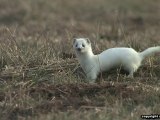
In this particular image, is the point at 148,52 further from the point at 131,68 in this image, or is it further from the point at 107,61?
the point at 107,61

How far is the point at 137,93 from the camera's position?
6.58m

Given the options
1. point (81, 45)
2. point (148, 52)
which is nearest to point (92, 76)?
point (81, 45)

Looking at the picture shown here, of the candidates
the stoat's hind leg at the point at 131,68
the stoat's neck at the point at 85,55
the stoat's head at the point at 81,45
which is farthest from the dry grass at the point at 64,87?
the stoat's head at the point at 81,45

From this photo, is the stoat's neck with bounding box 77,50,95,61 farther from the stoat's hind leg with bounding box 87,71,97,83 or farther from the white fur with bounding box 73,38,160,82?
the stoat's hind leg with bounding box 87,71,97,83

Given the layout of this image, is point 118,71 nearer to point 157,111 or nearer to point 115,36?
point 157,111

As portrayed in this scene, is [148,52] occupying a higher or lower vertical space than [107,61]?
higher

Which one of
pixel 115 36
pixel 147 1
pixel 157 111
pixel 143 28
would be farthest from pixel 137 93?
pixel 147 1

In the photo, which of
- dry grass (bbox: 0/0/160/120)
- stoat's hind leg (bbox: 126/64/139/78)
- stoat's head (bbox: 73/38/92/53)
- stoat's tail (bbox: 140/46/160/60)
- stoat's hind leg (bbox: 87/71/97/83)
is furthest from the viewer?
stoat's tail (bbox: 140/46/160/60)

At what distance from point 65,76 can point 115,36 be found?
15.4 feet

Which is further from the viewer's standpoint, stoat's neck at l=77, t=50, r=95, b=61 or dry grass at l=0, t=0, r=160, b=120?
stoat's neck at l=77, t=50, r=95, b=61

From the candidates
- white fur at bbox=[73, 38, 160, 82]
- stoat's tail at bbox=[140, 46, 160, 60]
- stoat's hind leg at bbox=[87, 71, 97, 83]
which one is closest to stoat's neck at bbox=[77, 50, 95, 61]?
white fur at bbox=[73, 38, 160, 82]

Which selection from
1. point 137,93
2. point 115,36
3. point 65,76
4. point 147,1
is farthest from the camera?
point 147,1

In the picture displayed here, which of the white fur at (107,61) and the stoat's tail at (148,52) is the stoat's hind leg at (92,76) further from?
the stoat's tail at (148,52)

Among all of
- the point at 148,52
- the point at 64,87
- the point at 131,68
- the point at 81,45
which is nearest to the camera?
the point at 64,87
